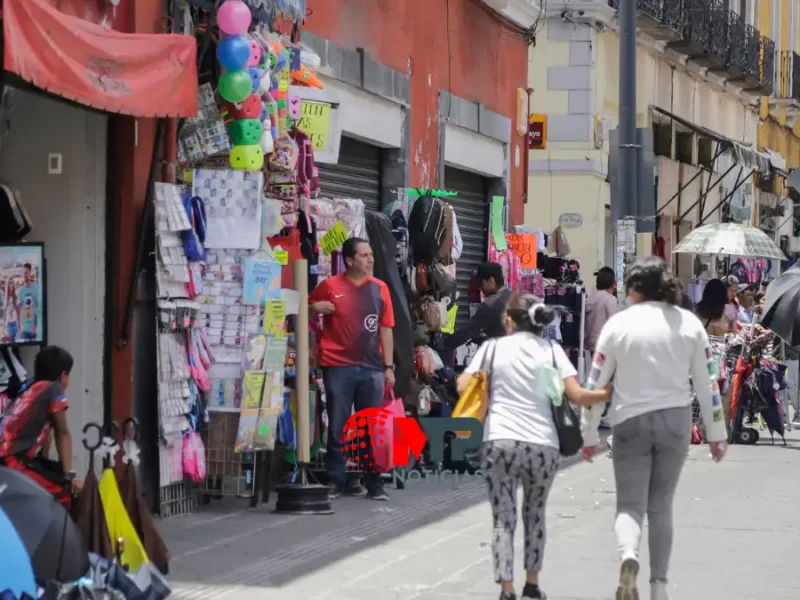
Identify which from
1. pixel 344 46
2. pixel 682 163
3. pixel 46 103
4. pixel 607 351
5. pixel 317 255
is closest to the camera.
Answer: pixel 607 351

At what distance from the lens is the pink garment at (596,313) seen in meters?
19.0

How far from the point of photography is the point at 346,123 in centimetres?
1497

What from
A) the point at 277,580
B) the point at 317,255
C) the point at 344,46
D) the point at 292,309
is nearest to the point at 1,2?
the point at 277,580

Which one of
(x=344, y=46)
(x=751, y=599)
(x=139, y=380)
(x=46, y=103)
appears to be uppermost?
(x=344, y=46)

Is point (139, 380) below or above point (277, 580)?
above

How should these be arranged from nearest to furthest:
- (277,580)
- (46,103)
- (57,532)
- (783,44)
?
1. (57,532)
2. (277,580)
3. (46,103)
4. (783,44)

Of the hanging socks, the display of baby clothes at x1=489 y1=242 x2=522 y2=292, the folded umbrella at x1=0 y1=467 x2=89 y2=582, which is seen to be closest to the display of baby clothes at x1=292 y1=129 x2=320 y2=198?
the hanging socks

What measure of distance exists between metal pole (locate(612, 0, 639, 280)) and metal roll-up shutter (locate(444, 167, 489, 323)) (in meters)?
1.72

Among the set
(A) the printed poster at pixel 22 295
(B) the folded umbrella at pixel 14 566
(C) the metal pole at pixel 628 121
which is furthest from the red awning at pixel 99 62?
(C) the metal pole at pixel 628 121

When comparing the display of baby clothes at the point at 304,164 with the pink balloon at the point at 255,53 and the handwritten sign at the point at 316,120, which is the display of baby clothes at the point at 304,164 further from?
the pink balloon at the point at 255,53

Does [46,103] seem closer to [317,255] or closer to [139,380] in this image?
[139,380]

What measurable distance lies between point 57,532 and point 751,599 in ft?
11.8

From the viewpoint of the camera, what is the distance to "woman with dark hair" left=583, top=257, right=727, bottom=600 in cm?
823

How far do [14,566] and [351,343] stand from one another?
6.12 m
